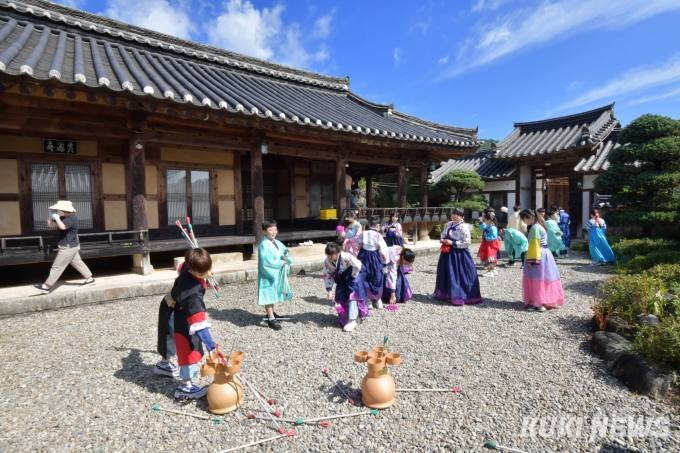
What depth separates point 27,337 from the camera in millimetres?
4641

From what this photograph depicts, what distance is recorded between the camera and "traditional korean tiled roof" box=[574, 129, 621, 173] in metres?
15.3

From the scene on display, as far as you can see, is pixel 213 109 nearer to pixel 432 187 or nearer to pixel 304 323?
pixel 304 323

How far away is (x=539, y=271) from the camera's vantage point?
5.68 metres

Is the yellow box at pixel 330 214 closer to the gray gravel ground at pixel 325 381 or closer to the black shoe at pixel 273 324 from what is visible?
the gray gravel ground at pixel 325 381

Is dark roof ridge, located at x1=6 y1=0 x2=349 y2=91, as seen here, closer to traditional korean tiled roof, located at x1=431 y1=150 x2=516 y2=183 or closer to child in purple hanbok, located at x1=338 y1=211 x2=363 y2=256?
child in purple hanbok, located at x1=338 y1=211 x2=363 y2=256

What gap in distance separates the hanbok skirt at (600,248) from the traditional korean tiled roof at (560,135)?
7.03m

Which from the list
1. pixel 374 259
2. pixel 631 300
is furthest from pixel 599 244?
pixel 374 259

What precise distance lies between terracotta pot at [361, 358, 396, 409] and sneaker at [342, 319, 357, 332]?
1.86 meters

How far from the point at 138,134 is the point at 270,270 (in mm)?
4364

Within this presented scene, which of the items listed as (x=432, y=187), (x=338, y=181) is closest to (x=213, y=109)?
(x=338, y=181)

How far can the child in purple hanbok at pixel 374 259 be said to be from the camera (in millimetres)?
5754

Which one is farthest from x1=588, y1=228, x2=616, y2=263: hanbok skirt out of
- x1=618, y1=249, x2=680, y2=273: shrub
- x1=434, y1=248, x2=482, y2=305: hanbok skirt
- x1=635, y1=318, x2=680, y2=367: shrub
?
x1=635, y1=318, x2=680, y2=367: shrub

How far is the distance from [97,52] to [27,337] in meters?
6.26

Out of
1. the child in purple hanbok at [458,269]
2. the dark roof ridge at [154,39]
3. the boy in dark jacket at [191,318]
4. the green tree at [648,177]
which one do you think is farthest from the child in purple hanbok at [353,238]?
the green tree at [648,177]
